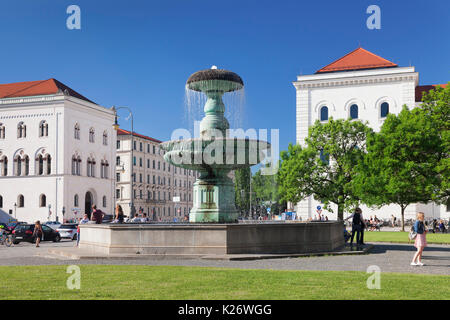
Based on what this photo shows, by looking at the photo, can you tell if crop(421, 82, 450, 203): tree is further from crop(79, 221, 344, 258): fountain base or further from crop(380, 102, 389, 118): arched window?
crop(79, 221, 344, 258): fountain base

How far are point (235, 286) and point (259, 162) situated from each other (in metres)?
9.49

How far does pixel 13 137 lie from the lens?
2923 inches

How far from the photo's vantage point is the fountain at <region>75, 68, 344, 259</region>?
15.4 meters

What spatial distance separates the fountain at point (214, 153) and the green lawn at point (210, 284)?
6.04 meters

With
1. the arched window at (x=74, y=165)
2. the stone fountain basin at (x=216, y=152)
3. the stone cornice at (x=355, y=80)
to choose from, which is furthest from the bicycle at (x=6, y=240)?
the stone cornice at (x=355, y=80)

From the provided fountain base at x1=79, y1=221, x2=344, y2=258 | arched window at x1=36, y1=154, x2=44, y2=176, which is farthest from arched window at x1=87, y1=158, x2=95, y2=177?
fountain base at x1=79, y1=221, x2=344, y2=258

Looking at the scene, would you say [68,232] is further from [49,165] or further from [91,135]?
[91,135]

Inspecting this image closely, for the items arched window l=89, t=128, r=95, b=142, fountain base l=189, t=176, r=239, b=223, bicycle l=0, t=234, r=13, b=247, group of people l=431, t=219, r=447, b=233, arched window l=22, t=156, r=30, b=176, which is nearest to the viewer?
fountain base l=189, t=176, r=239, b=223

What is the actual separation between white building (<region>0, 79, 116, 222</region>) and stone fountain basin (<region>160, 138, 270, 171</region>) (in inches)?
2169

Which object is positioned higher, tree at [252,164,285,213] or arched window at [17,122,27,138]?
arched window at [17,122,27,138]

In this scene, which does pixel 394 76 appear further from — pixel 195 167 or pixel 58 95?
pixel 195 167

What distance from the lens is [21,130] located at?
244 ft

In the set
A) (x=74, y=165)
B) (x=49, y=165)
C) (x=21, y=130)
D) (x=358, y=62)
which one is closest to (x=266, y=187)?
(x=358, y=62)

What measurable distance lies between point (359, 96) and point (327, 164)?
16.2 m
